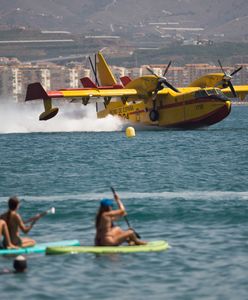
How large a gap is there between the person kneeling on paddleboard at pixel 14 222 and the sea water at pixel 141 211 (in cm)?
48

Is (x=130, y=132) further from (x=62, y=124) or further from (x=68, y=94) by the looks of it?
(x=62, y=124)

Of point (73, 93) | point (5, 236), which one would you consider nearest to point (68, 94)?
point (73, 93)

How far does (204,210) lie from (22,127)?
2365 inches

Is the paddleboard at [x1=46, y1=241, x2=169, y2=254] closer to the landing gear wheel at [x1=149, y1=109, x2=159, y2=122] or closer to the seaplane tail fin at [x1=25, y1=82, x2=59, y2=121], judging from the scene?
the seaplane tail fin at [x1=25, y1=82, x2=59, y2=121]

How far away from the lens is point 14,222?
86.8ft

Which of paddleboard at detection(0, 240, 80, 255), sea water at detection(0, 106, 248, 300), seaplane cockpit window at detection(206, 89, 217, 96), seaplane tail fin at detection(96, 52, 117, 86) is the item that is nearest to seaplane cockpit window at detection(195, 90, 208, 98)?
seaplane cockpit window at detection(206, 89, 217, 96)

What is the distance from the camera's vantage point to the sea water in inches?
971

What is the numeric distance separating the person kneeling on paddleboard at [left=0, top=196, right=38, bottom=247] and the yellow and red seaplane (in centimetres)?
4994

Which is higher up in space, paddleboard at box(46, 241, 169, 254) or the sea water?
paddleboard at box(46, 241, 169, 254)

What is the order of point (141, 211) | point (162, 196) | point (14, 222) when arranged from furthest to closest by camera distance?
point (162, 196) → point (141, 211) → point (14, 222)

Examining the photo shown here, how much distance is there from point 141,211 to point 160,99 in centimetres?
4742

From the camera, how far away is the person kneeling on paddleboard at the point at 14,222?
26.2 metres

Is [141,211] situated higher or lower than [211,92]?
lower

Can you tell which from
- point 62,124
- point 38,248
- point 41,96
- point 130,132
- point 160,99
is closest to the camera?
point 38,248
